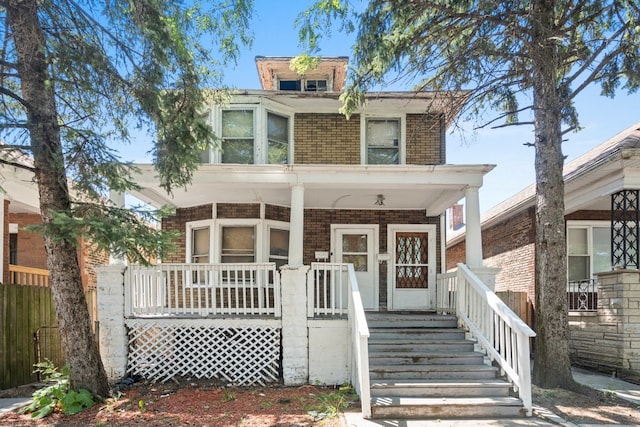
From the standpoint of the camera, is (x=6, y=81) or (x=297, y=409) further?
(x=6, y=81)

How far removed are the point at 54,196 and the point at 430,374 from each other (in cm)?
602

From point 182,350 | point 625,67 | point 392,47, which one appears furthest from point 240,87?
point 625,67

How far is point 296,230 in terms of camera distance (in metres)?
8.30

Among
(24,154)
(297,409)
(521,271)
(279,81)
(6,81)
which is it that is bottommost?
(297,409)

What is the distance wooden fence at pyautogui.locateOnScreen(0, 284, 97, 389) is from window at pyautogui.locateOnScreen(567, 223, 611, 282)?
11856 millimetres

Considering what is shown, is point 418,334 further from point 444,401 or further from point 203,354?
point 203,354

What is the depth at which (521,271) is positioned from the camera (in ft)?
40.2

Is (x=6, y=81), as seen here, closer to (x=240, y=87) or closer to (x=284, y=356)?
(x=240, y=87)

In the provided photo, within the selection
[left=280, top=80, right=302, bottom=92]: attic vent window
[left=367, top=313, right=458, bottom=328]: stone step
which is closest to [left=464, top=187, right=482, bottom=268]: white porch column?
[left=367, top=313, right=458, bottom=328]: stone step

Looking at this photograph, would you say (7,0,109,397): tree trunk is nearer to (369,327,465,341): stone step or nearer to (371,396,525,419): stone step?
(371,396,525,419): stone step

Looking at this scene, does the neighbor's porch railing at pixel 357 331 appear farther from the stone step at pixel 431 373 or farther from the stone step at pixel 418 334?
the stone step at pixel 418 334

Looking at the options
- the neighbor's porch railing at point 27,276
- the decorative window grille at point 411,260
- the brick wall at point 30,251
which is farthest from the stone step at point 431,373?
the brick wall at point 30,251

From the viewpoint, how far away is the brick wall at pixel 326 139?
1034 cm

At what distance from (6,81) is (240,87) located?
4.25 m
